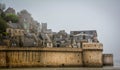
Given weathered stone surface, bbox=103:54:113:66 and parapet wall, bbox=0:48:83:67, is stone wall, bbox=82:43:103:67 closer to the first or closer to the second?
parapet wall, bbox=0:48:83:67

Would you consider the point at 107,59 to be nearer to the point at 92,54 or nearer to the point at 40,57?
the point at 92,54

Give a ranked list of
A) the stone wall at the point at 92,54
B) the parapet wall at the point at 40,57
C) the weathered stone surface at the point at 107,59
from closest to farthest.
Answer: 1. the parapet wall at the point at 40,57
2. the stone wall at the point at 92,54
3. the weathered stone surface at the point at 107,59

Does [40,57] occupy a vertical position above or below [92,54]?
below

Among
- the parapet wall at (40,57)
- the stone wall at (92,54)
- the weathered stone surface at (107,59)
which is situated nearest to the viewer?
the parapet wall at (40,57)

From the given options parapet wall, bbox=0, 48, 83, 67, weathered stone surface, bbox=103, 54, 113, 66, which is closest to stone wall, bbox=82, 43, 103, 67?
parapet wall, bbox=0, 48, 83, 67

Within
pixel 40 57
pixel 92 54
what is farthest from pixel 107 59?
pixel 40 57

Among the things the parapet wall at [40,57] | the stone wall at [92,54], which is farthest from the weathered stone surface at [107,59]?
the parapet wall at [40,57]

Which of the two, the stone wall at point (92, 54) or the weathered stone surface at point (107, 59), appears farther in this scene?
the weathered stone surface at point (107, 59)

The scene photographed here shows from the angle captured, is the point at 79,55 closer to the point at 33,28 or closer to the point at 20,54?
the point at 20,54

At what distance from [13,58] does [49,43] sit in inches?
466

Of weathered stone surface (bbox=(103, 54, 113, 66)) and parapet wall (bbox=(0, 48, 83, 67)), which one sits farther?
weathered stone surface (bbox=(103, 54, 113, 66))

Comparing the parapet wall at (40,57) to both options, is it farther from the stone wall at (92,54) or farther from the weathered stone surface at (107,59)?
the weathered stone surface at (107,59)

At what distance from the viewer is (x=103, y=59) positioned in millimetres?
59250

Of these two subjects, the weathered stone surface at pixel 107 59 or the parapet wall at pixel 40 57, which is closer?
the parapet wall at pixel 40 57
